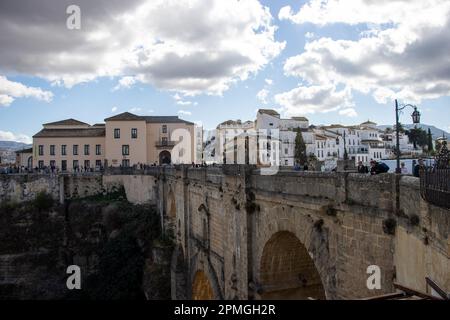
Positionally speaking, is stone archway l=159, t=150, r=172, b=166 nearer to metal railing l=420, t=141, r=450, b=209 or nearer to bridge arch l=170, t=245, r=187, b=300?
bridge arch l=170, t=245, r=187, b=300

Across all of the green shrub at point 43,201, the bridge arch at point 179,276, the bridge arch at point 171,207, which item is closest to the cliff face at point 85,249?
the green shrub at point 43,201

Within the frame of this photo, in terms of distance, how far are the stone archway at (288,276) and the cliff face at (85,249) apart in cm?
1779

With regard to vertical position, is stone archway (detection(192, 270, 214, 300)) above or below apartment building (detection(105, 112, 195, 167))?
below

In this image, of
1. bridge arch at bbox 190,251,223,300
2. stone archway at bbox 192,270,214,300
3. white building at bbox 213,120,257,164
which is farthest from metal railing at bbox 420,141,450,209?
white building at bbox 213,120,257,164

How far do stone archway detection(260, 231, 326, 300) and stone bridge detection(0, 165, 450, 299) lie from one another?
0.03 metres

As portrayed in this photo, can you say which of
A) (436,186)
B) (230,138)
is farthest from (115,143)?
(436,186)

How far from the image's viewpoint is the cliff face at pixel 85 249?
110 ft

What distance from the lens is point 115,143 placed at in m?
58.1

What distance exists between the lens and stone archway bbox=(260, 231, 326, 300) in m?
13.3

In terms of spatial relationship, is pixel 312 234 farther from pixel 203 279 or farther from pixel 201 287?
pixel 201 287

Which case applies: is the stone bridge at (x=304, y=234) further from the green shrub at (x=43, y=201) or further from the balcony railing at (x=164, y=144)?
the balcony railing at (x=164, y=144)

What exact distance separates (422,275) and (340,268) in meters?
2.75
